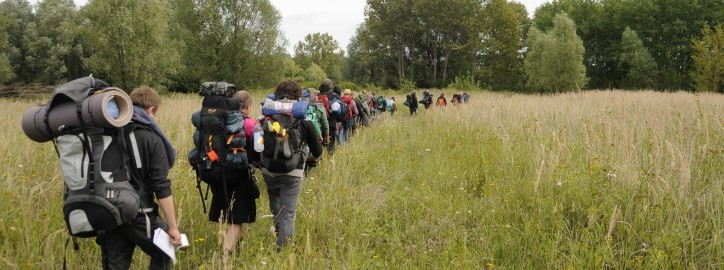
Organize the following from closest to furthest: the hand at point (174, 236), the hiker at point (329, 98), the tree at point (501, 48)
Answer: the hand at point (174, 236)
the hiker at point (329, 98)
the tree at point (501, 48)

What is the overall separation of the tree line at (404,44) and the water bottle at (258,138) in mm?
15417

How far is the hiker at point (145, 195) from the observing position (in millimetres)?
2355

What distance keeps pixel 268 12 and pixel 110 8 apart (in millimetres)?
12374

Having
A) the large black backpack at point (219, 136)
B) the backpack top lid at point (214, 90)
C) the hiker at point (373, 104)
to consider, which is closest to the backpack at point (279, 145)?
the large black backpack at point (219, 136)

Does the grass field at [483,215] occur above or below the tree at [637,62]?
below

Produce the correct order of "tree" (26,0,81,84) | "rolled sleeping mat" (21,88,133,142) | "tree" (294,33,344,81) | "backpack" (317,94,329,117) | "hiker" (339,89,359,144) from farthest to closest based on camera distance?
"tree" (294,33,344,81) < "tree" (26,0,81,84) < "hiker" (339,89,359,144) < "backpack" (317,94,329,117) < "rolled sleeping mat" (21,88,133,142)

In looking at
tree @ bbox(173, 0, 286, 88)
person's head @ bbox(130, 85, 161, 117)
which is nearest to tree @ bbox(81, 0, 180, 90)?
tree @ bbox(173, 0, 286, 88)

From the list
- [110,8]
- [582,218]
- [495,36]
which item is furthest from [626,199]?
[495,36]

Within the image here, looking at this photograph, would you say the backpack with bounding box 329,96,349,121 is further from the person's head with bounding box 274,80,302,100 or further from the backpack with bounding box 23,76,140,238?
the backpack with bounding box 23,76,140,238

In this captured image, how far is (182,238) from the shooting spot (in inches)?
101

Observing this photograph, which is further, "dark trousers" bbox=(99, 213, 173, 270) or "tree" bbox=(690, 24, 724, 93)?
"tree" bbox=(690, 24, 724, 93)

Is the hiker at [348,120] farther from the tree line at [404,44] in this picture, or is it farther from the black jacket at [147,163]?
the tree line at [404,44]

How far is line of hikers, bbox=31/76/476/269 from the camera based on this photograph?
2.08 m

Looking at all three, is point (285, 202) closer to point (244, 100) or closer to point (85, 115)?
point (244, 100)
